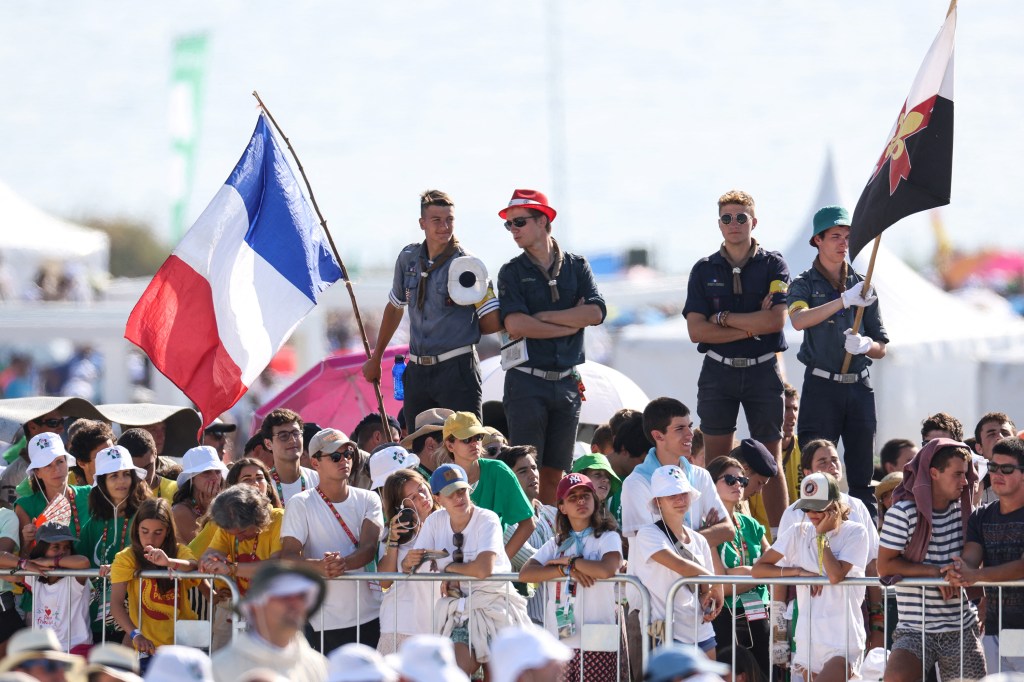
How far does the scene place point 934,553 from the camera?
25.9 ft

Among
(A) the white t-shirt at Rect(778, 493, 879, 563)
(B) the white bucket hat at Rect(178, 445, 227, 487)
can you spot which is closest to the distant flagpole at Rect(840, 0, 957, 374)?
(A) the white t-shirt at Rect(778, 493, 879, 563)

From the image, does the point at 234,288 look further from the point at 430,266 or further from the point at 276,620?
the point at 276,620

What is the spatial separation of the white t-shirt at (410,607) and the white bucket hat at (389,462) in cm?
69

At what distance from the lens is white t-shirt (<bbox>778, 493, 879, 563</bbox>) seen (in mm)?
8392

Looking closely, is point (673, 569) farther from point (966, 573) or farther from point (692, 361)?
point (692, 361)

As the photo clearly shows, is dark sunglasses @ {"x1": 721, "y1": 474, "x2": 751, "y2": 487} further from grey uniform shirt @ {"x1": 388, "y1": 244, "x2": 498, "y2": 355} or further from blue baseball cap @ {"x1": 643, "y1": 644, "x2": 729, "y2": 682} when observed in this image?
blue baseball cap @ {"x1": 643, "y1": 644, "x2": 729, "y2": 682}

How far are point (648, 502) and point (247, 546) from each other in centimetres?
207

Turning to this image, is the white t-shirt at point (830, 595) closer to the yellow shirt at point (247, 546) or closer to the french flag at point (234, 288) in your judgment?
the yellow shirt at point (247, 546)

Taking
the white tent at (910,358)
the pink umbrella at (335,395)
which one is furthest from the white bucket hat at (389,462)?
the white tent at (910,358)

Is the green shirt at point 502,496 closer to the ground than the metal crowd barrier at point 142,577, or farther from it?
farther from it

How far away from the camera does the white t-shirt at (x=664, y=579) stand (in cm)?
805

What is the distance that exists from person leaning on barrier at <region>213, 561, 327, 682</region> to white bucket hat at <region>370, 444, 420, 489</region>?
2.98 metres

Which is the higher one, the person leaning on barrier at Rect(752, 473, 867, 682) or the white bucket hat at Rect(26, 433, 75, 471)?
the white bucket hat at Rect(26, 433, 75, 471)

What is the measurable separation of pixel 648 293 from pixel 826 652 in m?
24.4
